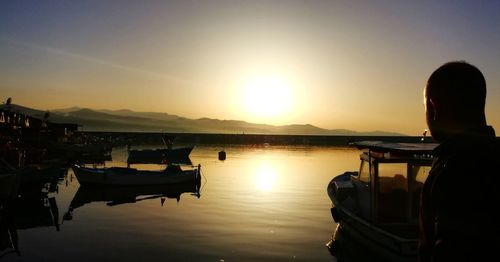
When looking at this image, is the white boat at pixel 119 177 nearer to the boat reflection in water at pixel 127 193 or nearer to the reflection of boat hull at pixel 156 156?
the boat reflection in water at pixel 127 193

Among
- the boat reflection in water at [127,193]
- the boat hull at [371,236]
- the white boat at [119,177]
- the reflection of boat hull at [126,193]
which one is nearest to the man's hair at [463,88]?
the boat hull at [371,236]

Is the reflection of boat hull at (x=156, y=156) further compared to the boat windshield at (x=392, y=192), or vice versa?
the reflection of boat hull at (x=156, y=156)

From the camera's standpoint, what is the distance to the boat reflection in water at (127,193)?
1337 inches

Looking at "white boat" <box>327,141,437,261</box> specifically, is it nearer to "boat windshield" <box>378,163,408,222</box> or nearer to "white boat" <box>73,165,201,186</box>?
"boat windshield" <box>378,163,408,222</box>

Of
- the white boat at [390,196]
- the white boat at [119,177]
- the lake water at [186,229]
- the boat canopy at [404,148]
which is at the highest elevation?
the boat canopy at [404,148]

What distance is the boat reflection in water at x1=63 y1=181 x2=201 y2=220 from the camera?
34.0m

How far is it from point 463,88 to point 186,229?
22.5 metres

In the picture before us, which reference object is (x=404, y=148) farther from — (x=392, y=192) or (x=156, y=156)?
(x=156, y=156)

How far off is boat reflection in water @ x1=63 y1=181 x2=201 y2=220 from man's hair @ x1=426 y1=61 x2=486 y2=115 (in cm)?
3131

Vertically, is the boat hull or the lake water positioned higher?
the boat hull

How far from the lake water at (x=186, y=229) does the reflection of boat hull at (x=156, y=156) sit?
2693 cm

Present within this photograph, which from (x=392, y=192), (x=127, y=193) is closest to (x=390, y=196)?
(x=392, y=192)

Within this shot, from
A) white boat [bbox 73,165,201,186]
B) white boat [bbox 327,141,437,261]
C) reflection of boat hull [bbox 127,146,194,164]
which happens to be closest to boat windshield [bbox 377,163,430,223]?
white boat [bbox 327,141,437,261]

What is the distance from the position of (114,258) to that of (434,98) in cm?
1766
